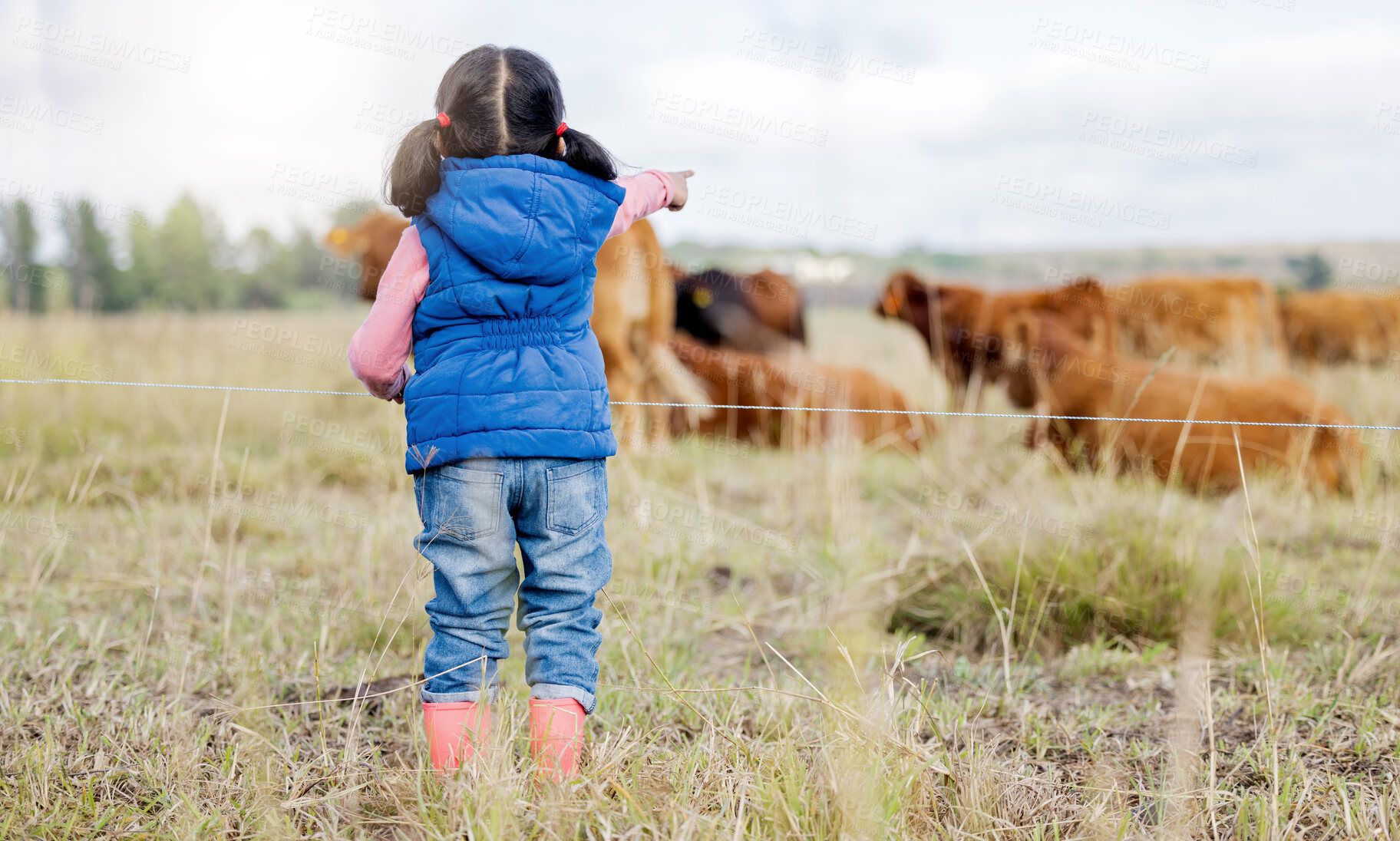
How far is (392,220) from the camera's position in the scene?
822cm

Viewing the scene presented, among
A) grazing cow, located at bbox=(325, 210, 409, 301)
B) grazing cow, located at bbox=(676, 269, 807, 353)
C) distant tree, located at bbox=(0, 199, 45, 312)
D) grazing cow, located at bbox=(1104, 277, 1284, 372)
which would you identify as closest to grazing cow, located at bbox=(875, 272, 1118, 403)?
grazing cow, located at bbox=(676, 269, 807, 353)

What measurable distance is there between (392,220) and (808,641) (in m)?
6.72

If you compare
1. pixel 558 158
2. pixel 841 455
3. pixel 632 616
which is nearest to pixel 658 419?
pixel 841 455

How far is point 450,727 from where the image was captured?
5.91 ft

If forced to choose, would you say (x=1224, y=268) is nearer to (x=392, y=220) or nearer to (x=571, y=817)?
(x=392, y=220)

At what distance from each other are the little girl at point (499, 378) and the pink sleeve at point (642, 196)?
5 cm

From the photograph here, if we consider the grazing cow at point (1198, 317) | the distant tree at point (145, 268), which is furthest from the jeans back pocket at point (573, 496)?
the distant tree at point (145, 268)

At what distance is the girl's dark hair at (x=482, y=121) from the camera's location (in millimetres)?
1717

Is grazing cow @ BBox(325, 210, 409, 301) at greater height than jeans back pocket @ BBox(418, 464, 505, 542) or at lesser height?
greater

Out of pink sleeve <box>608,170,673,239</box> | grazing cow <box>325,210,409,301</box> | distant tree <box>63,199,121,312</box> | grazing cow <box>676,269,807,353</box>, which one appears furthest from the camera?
grazing cow <box>676,269,807,353</box>

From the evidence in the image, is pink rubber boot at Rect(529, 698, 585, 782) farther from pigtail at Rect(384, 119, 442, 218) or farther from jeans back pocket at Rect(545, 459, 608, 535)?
pigtail at Rect(384, 119, 442, 218)

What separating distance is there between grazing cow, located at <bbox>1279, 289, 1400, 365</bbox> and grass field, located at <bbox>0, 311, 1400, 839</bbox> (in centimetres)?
865

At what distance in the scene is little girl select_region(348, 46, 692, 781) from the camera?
1726 millimetres

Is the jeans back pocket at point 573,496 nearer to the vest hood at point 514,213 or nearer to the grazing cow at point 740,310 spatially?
the vest hood at point 514,213
